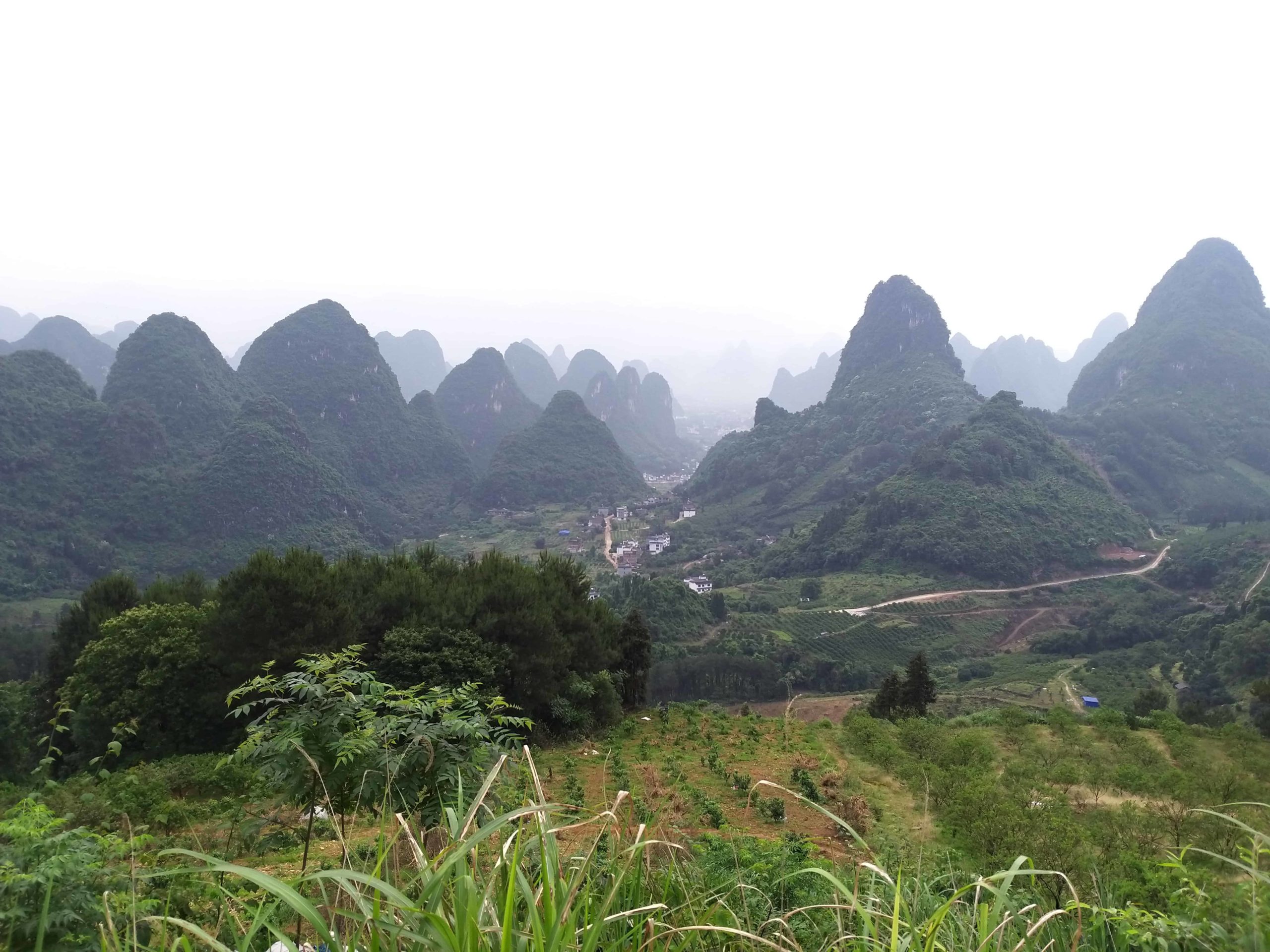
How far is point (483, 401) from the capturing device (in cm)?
10525

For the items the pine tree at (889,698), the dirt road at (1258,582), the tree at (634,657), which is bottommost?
the dirt road at (1258,582)

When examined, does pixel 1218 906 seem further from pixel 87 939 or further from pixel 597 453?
pixel 597 453

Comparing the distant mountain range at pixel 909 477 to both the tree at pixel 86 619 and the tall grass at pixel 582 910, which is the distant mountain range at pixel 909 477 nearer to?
the tree at pixel 86 619

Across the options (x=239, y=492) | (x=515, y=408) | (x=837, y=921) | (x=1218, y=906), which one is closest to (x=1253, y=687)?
(x=1218, y=906)

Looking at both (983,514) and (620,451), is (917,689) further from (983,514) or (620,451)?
(620,451)

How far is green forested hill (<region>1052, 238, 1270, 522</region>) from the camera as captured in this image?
6353 centimetres

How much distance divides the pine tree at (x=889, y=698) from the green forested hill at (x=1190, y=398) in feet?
190

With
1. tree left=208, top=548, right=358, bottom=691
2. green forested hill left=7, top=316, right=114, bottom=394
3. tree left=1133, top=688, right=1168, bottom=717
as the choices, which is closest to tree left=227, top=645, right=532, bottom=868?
tree left=208, top=548, right=358, bottom=691

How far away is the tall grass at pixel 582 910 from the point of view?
1.27 metres

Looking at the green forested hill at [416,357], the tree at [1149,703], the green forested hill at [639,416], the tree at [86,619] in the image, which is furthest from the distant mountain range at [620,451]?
the green forested hill at [416,357]

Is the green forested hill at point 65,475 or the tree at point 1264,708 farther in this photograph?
the green forested hill at point 65,475

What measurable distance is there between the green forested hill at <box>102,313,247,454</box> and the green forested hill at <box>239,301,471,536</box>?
31.8ft

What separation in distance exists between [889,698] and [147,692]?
1728 centimetres

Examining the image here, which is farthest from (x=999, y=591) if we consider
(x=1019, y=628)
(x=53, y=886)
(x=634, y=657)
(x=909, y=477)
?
(x=53, y=886)
